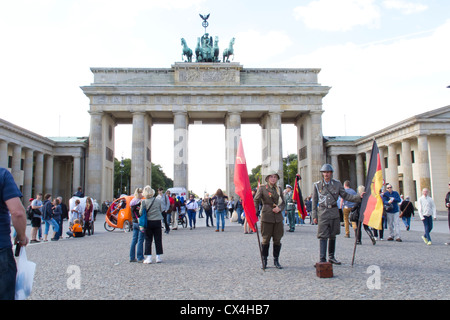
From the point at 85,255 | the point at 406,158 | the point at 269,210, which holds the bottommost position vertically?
the point at 85,255

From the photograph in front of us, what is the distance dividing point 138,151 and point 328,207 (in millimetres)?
39857

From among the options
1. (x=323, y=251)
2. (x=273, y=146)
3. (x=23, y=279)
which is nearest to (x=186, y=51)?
(x=273, y=146)

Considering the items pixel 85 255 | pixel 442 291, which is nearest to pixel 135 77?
pixel 85 255

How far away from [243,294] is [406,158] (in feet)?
123

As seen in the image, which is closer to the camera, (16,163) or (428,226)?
(428,226)

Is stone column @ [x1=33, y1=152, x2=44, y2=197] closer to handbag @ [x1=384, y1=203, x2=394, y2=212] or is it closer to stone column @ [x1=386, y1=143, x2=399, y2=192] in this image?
stone column @ [x1=386, y1=143, x2=399, y2=192]

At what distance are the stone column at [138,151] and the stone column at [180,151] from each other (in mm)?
3872

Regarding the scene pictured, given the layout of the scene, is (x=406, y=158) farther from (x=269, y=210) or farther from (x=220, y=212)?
(x=269, y=210)

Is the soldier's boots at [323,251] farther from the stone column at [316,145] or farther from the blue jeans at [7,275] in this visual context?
the stone column at [316,145]

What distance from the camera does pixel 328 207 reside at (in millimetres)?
8156

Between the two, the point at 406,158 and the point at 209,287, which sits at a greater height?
the point at 406,158

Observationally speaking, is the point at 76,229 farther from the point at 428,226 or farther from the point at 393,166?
the point at 393,166

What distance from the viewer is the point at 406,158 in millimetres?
38969

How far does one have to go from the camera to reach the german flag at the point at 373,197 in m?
8.74
